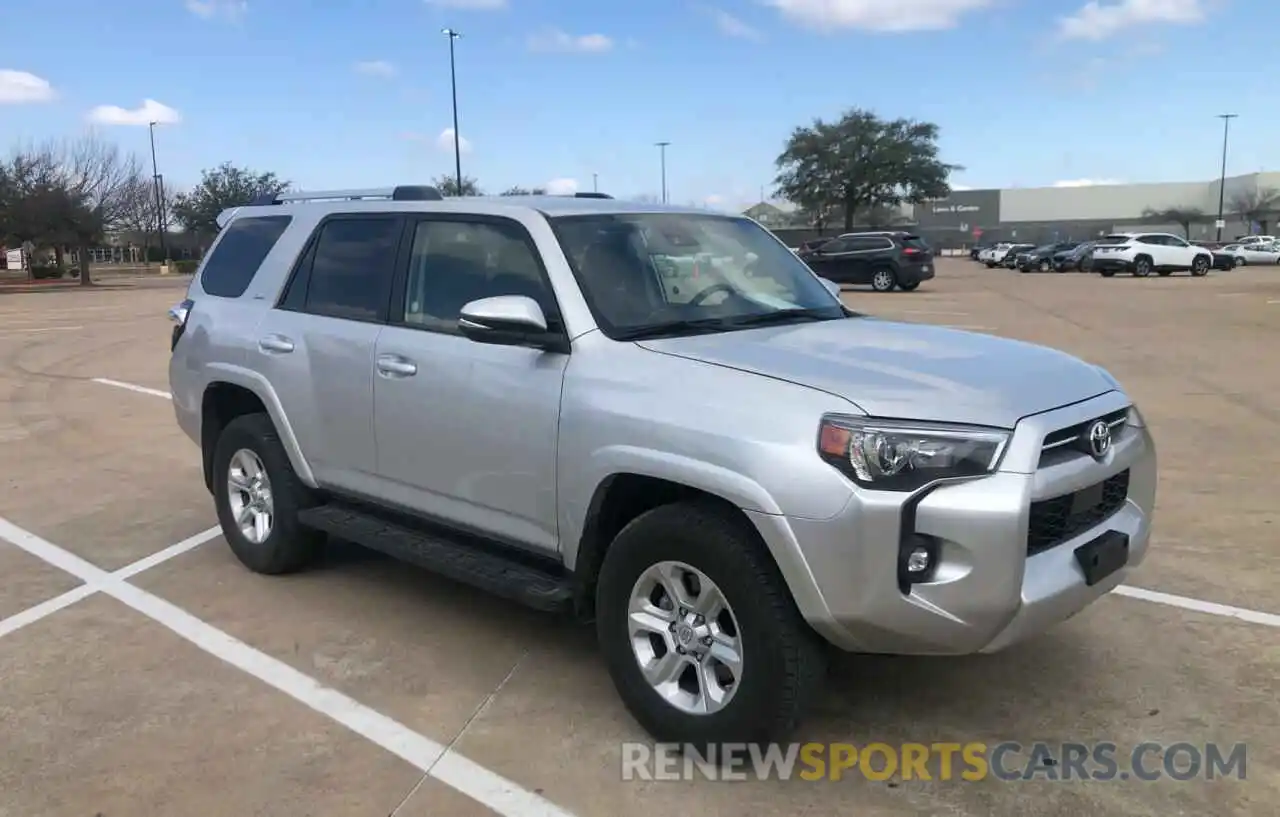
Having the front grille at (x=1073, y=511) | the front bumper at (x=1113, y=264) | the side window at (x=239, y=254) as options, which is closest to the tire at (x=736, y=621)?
the front grille at (x=1073, y=511)

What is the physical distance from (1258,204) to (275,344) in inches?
4252

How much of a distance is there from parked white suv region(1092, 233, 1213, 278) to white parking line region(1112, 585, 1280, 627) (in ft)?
129

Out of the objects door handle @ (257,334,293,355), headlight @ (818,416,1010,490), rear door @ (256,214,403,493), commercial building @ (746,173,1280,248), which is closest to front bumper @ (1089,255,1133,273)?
rear door @ (256,214,403,493)

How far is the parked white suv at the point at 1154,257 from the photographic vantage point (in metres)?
40.0

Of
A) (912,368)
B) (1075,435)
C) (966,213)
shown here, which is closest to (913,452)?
(912,368)

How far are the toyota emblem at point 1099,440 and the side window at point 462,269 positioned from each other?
77.0 inches

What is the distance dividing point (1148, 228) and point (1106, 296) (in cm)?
8107

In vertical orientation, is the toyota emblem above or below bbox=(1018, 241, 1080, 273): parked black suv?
above

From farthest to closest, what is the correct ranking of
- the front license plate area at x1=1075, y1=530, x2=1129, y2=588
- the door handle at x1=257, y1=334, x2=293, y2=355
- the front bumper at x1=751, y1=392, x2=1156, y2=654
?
the door handle at x1=257, y1=334, x2=293, y2=355 < the front license plate area at x1=1075, y1=530, x2=1129, y2=588 < the front bumper at x1=751, y1=392, x2=1156, y2=654

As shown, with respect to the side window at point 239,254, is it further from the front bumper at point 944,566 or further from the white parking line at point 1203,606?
the white parking line at point 1203,606

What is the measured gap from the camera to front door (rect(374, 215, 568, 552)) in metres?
3.94

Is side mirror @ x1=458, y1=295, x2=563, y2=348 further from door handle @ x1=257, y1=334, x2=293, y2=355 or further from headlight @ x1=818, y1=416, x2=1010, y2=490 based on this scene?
door handle @ x1=257, y1=334, x2=293, y2=355

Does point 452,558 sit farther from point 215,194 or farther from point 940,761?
point 215,194

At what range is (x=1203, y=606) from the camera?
487 centimetres
